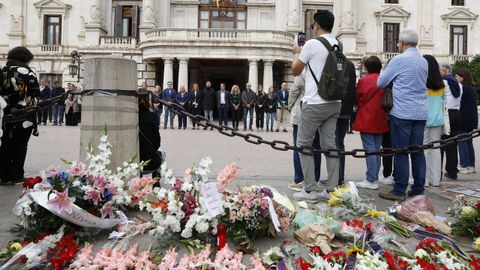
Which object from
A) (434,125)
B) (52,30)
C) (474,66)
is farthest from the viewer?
(52,30)

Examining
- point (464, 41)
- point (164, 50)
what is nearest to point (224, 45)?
point (164, 50)

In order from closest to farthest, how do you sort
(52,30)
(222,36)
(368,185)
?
(368,185) < (222,36) < (52,30)

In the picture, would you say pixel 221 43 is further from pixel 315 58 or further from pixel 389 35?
pixel 315 58

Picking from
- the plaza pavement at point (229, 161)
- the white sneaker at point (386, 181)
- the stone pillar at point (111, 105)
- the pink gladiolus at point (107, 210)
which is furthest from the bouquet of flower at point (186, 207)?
the white sneaker at point (386, 181)

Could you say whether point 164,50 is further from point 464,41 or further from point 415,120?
point 415,120

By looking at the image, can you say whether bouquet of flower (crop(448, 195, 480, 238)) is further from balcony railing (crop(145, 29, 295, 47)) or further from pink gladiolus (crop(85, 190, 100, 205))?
balcony railing (crop(145, 29, 295, 47))

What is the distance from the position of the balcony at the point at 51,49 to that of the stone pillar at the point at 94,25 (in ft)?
9.80

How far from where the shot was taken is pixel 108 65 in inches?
195

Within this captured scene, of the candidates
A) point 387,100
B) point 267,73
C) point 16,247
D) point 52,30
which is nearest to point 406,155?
point 387,100

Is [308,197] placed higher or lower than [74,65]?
lower


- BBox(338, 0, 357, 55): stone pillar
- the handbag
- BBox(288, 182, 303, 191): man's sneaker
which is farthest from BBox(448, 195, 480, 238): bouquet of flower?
BBox(338, 0, 357, 55): stone pillar

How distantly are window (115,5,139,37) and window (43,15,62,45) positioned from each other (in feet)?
14.7

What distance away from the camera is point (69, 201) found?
3.94m

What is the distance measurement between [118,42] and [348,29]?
16908 mm
